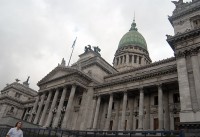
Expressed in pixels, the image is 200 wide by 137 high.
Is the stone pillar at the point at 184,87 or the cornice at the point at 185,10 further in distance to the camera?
the cornice at the point at 185,10

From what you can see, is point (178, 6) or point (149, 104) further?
point (149, 104)

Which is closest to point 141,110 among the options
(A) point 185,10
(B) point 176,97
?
(B) point 176,97

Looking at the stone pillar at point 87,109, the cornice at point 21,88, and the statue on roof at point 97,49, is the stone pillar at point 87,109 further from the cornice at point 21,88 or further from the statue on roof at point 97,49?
the cornice at point 21,88

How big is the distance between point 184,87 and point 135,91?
12729 millimetres

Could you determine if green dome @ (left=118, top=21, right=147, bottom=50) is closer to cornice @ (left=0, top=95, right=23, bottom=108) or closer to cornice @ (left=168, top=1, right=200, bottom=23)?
cornice @ (left=168, top=1, right=200, bottom=23)

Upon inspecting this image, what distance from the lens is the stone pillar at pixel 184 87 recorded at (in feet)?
69.2

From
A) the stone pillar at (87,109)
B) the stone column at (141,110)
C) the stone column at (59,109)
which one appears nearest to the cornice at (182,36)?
the stone column at (141,110)

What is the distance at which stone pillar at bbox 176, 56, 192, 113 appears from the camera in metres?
21.1

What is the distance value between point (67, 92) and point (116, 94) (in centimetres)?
1188

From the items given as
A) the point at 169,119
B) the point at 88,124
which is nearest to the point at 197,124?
the point at 169,119

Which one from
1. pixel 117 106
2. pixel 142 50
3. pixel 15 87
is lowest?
pixel 117 106

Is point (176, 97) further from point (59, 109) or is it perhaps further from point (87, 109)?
point (59, 109)

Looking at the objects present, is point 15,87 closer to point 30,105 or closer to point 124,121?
point 30,105

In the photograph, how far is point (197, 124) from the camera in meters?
19.1
